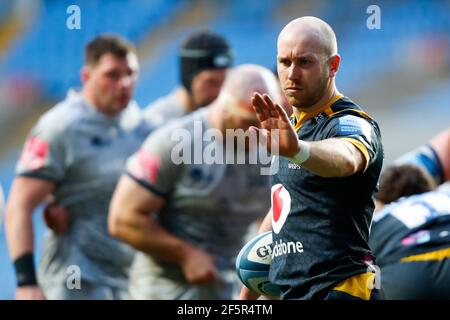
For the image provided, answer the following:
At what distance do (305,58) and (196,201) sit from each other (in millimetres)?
3311

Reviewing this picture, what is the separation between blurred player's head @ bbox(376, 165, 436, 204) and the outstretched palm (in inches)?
121

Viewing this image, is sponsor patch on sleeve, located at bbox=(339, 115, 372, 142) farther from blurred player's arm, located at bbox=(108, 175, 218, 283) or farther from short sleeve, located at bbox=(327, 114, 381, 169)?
blurred player's arm, located at bbox=(108, 175, 218, 283)

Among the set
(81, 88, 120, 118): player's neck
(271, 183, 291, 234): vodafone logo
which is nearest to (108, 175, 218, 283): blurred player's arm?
(81, 88, 120, 118): player's neck

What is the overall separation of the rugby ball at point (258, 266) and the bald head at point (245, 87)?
5.85 feet

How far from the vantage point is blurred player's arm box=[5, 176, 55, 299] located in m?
7.69

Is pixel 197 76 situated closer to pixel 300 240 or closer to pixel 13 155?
pixel 13 155

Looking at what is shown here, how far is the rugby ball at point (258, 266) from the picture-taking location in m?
4.70

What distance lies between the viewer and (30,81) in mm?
9188

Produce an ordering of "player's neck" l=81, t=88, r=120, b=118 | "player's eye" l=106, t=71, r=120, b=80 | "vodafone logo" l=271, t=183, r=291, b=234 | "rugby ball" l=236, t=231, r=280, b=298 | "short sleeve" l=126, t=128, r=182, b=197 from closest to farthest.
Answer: "vodafone logo" l=271, t=183, r=291, b=234, "rugby ball" l=236, t=231, r=280, b=298, "short sleeve" l=126, t=128, r=182, b=197, "player's eye" l=106, t=71, r=120, b=80, "player's neck" l=81, t=88, r=120, b=118

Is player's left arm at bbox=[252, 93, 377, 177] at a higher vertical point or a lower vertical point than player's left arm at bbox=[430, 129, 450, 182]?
higher

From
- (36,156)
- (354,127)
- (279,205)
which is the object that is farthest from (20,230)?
(354,127)

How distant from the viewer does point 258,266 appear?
471 centimetres

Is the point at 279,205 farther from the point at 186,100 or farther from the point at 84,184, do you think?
the point at 186,100

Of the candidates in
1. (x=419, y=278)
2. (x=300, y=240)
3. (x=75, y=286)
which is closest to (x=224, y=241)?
(x=75, y=286)
